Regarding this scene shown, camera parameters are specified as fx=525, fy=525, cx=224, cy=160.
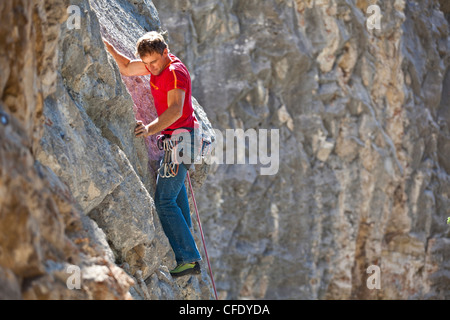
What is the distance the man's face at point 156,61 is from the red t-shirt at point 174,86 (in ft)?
0.12

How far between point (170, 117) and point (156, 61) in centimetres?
42

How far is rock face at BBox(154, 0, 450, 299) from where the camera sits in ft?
32.9

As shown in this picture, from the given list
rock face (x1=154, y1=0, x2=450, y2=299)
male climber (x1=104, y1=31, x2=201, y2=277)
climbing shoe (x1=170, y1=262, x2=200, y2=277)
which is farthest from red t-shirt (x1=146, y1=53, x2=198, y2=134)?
rock face (x1=154, y1=0, x2=450, y2=299)

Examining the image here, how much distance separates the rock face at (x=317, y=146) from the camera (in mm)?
10016

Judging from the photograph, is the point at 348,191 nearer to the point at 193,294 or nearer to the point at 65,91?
the point at 193,294

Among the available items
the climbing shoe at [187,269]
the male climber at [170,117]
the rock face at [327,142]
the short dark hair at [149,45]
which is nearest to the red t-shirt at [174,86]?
the male climber at [170,117]

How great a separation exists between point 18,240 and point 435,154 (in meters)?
11.0

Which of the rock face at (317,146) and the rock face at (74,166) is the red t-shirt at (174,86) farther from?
the rock face at (317,146)

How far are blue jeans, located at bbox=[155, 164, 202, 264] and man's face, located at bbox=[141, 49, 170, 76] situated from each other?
67cm

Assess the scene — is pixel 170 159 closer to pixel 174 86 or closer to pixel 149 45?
pixel 174 86

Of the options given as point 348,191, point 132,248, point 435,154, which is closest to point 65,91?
point 132,248

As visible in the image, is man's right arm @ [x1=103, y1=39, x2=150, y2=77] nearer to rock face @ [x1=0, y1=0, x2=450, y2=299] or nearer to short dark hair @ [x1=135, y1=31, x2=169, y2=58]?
short dark hair @ [x1=135, y1=31, x2=169, y2=58]

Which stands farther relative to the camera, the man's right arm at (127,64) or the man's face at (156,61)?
the man's right arm at (127,64)

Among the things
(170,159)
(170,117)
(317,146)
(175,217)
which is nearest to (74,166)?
(170,117)
